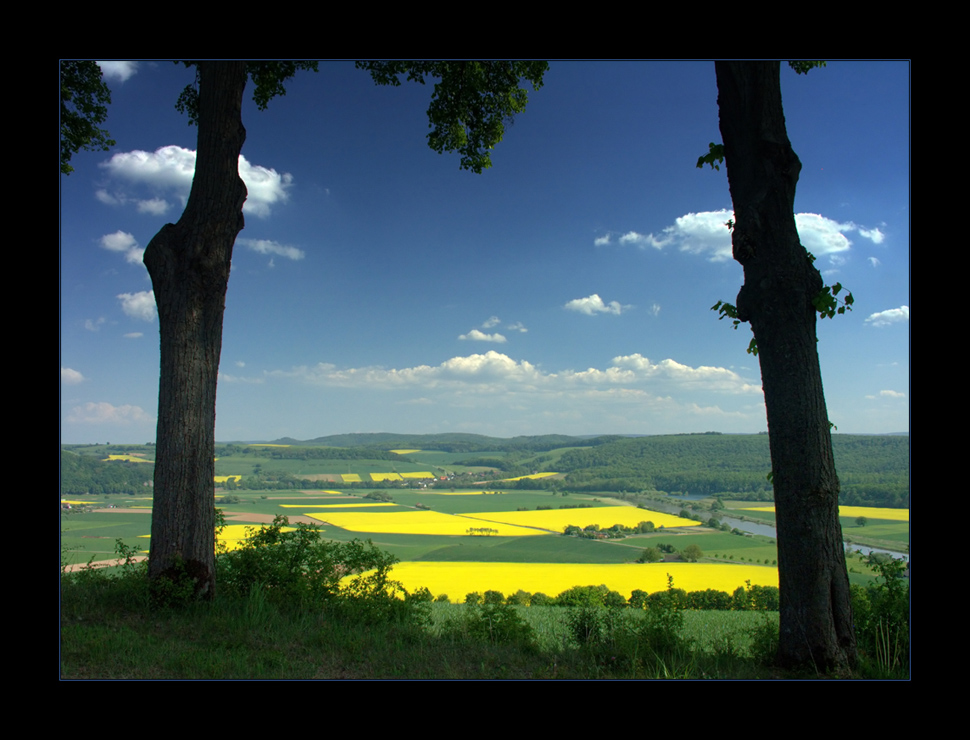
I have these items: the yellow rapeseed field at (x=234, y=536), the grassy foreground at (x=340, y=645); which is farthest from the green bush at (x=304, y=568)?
the grassy foreground at (x=340, y=645)

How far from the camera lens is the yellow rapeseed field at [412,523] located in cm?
1850

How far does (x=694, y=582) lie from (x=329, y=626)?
38.9 ft

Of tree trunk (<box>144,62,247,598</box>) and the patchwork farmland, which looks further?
the patchwork farmland

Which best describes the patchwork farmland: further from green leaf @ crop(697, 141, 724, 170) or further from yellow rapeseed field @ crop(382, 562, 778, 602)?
green leaf @ crop(697, 141, 724, 170)

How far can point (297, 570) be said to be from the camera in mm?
6609

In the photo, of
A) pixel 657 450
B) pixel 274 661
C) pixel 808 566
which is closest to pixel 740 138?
pixel 808 566

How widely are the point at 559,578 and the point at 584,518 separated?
17.4 metres

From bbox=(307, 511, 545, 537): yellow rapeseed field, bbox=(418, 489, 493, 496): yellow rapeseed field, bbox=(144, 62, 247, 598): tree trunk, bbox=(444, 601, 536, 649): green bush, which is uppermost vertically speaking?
bbox=(144, 62, 247, 598): tree trunk

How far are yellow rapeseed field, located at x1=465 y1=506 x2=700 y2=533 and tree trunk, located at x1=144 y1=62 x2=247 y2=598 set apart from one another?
25.2 m

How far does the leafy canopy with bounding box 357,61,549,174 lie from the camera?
9.02 m

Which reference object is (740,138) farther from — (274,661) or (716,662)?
(274,661)

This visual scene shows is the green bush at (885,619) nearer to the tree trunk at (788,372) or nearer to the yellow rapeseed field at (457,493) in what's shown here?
the tree trunk at (788,372)

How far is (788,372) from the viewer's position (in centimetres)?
472

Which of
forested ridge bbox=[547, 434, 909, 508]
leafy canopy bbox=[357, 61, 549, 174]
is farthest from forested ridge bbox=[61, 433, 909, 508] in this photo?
leafy canopy bbox=[357, 61, 549, 174]
